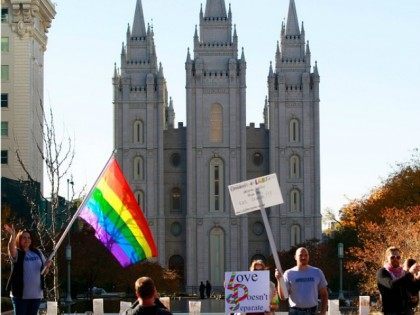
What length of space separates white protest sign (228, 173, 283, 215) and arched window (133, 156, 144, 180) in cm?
9109

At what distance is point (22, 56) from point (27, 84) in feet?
6.92


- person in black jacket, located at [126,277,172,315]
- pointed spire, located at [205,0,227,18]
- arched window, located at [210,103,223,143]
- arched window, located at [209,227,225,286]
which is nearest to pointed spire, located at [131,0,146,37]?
pointed spire, located at [205,0,227,18]

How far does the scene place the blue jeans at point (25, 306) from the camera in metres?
14.1

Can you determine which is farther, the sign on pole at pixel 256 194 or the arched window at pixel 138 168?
the arched window at pixel 138 168

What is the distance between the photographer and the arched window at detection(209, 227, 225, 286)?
346 feet

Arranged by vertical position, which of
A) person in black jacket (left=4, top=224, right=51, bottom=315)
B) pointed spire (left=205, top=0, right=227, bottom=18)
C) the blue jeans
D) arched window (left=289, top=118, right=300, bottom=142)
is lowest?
the blue jeans

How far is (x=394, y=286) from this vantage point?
14.0 metres

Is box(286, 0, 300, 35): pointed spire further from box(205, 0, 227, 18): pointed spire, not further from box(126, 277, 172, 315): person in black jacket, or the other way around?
box(126, 277, 172, 315): person in black jacket

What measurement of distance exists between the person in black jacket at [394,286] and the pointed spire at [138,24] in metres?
97.4

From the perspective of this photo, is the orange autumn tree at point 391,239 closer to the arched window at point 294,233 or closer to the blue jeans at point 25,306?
the blue jeans at point 25,306

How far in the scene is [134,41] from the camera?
11050 cm

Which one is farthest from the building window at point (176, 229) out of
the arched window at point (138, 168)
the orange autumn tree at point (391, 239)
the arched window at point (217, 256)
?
the orange autumn tree at point (391, 239)

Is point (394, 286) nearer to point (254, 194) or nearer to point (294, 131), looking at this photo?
point (254, 194)

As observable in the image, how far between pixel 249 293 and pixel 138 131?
304ft
